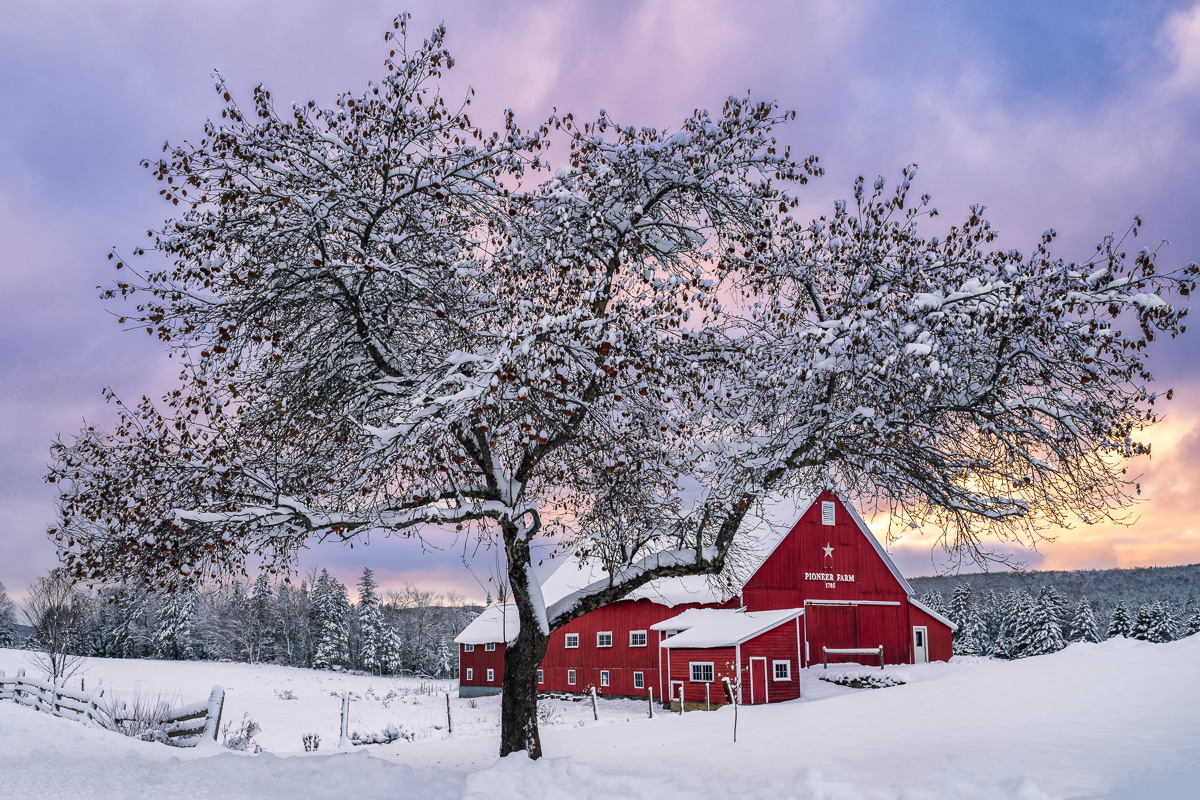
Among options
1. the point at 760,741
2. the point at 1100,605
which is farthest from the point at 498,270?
the point at 1100,605

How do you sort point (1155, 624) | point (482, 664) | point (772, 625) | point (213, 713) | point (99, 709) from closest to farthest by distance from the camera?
Answer: point (213, 713)
point (99, 709)
point (772, 625)
point (482, 664)
point (1155, 624)

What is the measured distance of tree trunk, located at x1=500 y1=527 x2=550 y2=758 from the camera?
11.7m

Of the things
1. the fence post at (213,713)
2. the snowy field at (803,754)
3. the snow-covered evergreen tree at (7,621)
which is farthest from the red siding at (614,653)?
the snow-covered evergreen tree at (7,621)

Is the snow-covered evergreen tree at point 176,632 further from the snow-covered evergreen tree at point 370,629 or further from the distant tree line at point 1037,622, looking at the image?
the distant tree line at point 1037,622

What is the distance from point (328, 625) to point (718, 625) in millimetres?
53488

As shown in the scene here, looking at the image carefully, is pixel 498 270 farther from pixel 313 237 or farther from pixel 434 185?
pixel 313 237

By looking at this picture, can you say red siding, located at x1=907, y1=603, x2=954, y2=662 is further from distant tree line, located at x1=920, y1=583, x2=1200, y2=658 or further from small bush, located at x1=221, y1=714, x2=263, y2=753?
small bush, located at x1=221, y1=714, x2=263, y2=753

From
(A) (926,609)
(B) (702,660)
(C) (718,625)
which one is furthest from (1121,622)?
(B) (702,660)

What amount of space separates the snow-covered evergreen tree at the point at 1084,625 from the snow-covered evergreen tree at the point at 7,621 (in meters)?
94.7

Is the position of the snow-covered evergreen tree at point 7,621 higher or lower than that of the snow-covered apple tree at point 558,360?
lower

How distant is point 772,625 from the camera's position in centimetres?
2616

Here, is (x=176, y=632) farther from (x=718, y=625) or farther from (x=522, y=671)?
(x=522, y=671)

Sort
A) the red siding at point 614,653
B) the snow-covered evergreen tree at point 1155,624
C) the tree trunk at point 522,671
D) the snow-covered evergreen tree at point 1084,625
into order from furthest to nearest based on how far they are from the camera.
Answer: the snow-covered evergreen tree at point 1084,625
the snow-covered evergreen tree at point 1155,624
the red siding at point 614,653
the tree trunk at point 522,671

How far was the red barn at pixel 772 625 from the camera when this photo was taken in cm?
2659
